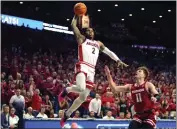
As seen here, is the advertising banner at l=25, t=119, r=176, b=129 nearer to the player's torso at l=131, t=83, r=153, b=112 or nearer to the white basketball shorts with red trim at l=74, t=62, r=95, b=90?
the white basketball shorts with red trim at l=74, t=62, r=95, b=90

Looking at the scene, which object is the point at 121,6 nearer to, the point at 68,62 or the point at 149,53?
the point at 149,53

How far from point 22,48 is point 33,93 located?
35.8 feet

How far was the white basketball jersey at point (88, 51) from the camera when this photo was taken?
29.9 feet

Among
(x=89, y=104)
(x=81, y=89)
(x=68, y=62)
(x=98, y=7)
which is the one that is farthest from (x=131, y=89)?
(x=98, y=7)

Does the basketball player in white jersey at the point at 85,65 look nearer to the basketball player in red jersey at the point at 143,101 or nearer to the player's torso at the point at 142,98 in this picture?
the basketball player in red jersey at the point at 143,101

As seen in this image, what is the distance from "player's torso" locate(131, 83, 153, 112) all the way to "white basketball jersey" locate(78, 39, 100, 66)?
0.97 meters

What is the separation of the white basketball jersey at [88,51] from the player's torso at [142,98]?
3.19ft

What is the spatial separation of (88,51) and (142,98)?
4.44 ft

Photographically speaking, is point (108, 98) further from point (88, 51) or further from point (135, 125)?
point (88, 51)

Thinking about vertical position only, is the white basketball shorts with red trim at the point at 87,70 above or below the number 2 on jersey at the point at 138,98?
above

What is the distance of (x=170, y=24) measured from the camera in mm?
39094

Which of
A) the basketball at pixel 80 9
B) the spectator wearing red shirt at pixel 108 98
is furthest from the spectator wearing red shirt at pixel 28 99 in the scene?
the basketball at pixel 80 9

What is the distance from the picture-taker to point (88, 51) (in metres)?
9.11

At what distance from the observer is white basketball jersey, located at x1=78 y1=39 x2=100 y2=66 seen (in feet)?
29.9
